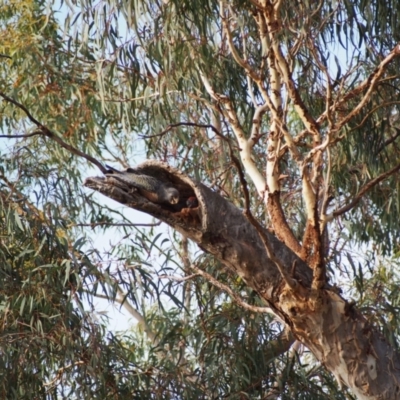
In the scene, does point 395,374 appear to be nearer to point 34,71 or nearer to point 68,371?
point 68,371

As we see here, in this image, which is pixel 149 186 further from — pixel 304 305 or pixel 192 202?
pixel 304 305

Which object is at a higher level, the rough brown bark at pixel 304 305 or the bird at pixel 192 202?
the bird at pixel 192 202

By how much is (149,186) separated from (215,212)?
240mm

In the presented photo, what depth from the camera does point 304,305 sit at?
3127mm

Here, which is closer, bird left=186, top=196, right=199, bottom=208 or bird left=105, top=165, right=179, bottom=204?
bird left=105, top=165, right=179, bottom=204

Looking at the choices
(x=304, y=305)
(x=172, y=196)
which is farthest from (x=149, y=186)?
(x=304, y=305)

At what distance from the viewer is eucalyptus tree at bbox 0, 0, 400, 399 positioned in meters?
3.15

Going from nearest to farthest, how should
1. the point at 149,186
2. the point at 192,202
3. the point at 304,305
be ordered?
the point at 149,186, the point at 192,202, the point at 304,305

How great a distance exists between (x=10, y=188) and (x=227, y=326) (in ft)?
3.92

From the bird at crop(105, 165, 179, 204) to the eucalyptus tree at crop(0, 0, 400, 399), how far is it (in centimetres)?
6

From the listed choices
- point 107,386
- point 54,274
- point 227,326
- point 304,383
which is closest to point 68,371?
point 107,386

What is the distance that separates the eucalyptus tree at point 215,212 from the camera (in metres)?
3.15

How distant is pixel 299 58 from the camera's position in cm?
454

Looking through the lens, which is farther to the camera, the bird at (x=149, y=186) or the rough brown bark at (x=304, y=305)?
the rough brown bark at (x=304, y=305)
